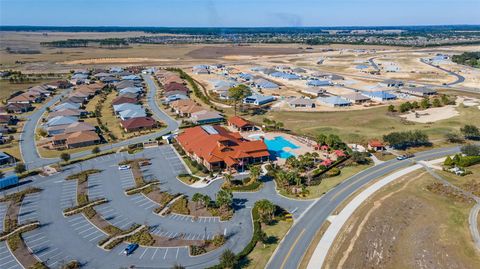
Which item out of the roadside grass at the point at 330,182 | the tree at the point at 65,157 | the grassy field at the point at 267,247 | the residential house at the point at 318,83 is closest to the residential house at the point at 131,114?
the tree at the point at 65,157

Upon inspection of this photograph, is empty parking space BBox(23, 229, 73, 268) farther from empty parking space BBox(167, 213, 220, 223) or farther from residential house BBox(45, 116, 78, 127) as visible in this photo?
residential house BBox(45, 116, 78, 127)

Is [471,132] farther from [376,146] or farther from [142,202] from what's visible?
[142,202]

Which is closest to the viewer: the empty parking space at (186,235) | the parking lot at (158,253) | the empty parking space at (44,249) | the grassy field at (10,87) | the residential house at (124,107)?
the empty parking space at (44,249)

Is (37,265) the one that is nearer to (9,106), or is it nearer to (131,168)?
(131,168)

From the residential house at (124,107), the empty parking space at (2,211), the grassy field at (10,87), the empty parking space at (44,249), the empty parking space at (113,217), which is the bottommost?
the empty parking space at (113,217)

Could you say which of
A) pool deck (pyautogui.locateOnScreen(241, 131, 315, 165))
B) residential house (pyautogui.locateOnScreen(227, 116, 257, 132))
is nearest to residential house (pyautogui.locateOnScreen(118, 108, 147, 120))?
residential house (pyautogui.locateOnScreen(227, 116, 257, 132))

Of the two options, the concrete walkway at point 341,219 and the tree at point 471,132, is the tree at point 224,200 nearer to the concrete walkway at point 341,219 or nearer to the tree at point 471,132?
the concrete walkway at point 341,219

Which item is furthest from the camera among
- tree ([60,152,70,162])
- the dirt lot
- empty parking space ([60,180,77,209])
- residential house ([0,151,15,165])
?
residential house ([0,151,15,165])
